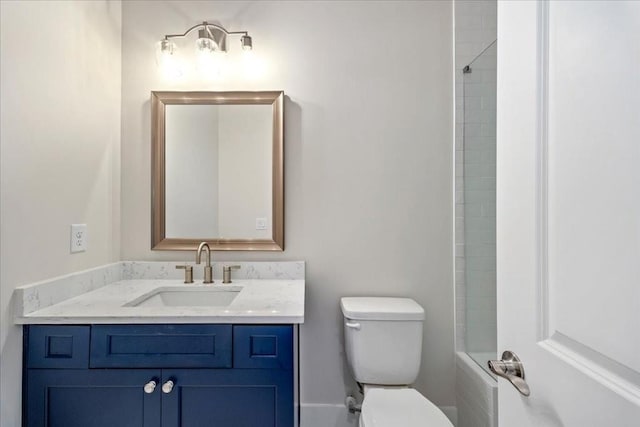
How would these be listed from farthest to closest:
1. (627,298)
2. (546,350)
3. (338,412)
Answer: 1. (338,412)
2. (546,350)
3. (627,298)

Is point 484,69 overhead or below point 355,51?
below

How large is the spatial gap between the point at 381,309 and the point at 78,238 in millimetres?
1365

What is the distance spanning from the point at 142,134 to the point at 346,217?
3.83ft

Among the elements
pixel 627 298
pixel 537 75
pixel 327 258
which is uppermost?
pixel 537 75

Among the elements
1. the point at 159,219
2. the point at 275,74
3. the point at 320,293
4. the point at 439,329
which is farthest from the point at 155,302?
the point at 439,329

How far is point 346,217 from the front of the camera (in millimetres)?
1922

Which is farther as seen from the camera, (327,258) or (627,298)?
(327,258)

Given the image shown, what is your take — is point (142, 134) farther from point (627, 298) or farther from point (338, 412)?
point (627, 298)

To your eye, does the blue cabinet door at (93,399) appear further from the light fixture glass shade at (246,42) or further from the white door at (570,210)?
the light fixture glass shade at (246,42)

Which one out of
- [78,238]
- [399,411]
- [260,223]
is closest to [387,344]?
[399,411]

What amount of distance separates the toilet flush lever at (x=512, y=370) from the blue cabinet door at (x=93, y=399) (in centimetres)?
106

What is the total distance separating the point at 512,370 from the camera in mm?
659

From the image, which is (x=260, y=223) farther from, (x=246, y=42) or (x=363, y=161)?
(x=246, y=42)

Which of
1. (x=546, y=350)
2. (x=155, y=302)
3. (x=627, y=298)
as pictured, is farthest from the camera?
(x=155, y=302)
